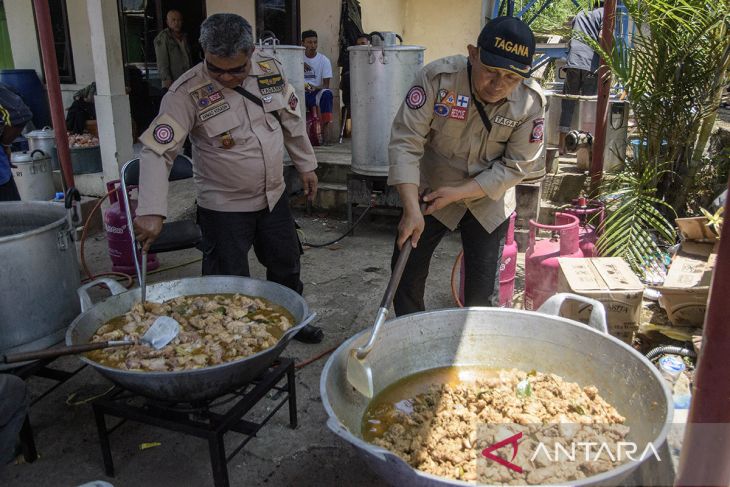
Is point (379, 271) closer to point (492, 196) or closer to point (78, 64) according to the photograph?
point (492, 196)

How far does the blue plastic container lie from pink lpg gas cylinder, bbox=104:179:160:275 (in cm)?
455

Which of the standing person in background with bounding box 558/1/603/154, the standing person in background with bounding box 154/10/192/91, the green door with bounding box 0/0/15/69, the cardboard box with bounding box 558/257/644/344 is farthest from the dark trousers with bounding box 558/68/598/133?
the green door with bounding box 0/0/15/69

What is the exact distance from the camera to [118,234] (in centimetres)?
496

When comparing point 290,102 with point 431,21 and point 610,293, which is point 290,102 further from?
point 431,21

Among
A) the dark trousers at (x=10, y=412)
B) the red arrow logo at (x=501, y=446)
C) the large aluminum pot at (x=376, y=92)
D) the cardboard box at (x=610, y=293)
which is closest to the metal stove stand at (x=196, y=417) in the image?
the dark trousers at (x=10, y=412)

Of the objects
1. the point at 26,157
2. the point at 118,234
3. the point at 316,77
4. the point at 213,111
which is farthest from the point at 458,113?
the point at 316,77

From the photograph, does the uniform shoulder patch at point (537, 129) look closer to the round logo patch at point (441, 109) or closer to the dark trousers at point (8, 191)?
the round logo patch at point (441, 109)

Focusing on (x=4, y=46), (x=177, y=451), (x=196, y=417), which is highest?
(x=4, y=46)

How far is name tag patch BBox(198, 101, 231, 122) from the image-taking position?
3.19m

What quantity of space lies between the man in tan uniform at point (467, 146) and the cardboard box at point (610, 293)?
2.64 feet

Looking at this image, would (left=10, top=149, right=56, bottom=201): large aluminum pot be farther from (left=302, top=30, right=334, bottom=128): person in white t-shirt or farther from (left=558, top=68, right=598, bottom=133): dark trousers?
(left=558, top=68, right=598, bottom=133): dark trousers

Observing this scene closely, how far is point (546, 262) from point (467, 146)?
1.56 meters

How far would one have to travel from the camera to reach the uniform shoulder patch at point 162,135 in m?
3.00

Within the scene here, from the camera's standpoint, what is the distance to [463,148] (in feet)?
9.96
